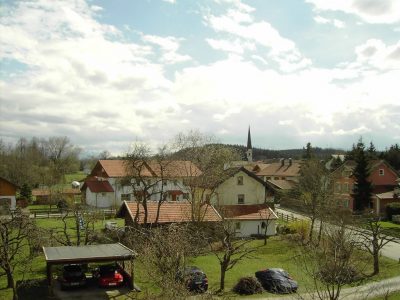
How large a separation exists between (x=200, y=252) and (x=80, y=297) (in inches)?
498

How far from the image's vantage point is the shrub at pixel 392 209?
170 feet

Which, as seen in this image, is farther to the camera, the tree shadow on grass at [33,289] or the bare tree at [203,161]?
the bare tree at [203,161]

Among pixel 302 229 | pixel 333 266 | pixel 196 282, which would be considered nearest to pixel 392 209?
pixel 302 229

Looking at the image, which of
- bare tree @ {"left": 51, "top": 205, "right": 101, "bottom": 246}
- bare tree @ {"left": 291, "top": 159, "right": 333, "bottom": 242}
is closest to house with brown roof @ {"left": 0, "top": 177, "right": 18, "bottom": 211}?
bare tree @ {"left": 51, "top": 205, "right": 101, "bottom": 246}

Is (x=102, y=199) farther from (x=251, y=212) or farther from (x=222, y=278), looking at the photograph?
(x=222, y=278)

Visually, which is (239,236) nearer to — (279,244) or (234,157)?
(279,244)

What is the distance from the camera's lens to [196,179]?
144ft

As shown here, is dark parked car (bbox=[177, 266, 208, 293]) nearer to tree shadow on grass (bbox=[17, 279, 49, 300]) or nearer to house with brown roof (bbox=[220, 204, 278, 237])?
tree shadow on grass (bbox=[17, 279, 49, 300])

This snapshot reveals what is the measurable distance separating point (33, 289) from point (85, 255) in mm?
3914

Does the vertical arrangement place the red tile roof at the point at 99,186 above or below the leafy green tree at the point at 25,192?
above

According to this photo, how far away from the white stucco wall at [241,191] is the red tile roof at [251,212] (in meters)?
4.02

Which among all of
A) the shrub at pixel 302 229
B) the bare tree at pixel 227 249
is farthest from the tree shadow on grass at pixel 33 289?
the shrub at pixel 302 229

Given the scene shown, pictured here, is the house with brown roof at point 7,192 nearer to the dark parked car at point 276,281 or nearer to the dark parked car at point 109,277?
the dark parked car at point 109,277

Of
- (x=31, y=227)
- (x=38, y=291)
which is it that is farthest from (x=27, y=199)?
(x=38, y=291)
